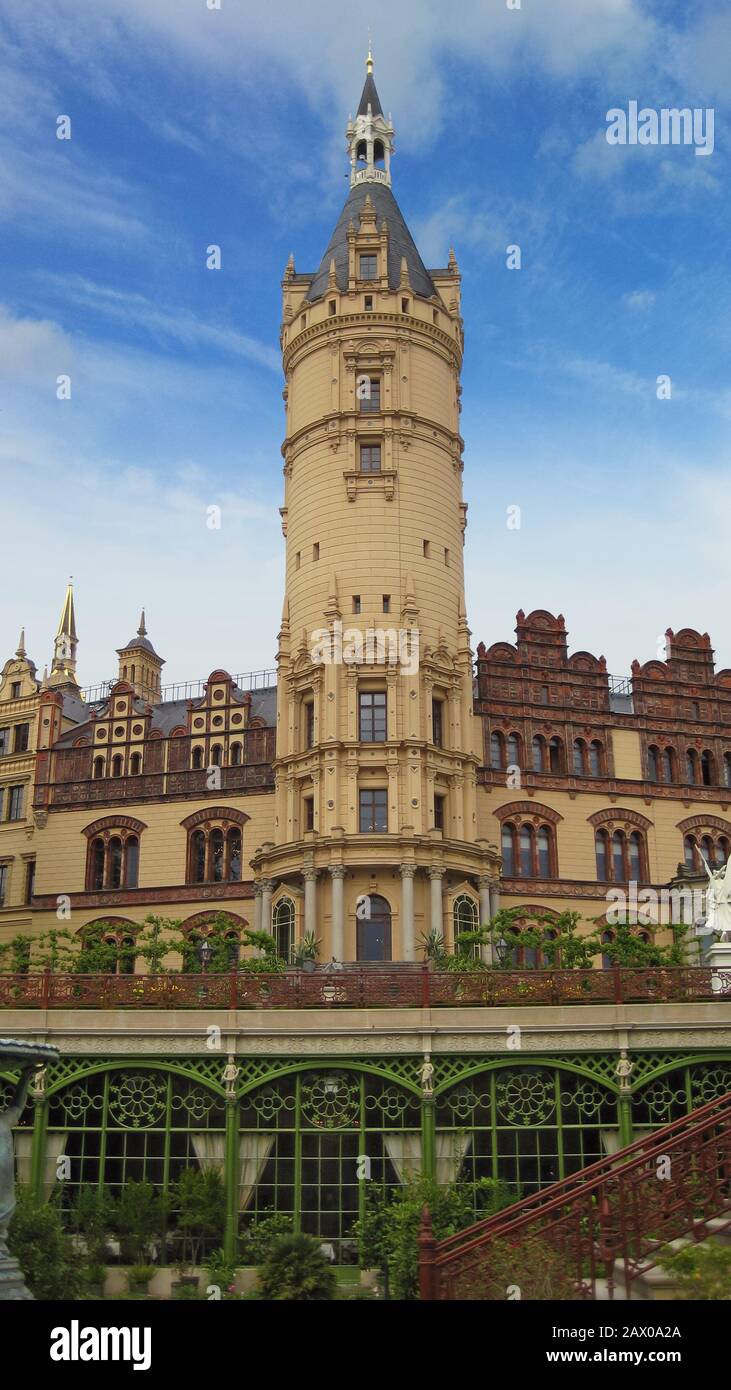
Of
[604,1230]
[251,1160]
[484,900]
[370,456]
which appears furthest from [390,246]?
[604,1230]

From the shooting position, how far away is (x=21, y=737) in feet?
199

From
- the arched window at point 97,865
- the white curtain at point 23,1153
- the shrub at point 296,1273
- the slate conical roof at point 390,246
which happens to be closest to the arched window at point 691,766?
the slate conical roof at point 390,246

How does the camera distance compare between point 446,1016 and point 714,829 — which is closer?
point 446,1016

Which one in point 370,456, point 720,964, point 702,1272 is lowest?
point 702,1272

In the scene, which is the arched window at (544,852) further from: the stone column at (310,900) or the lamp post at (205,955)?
the lamp post at (205,955)

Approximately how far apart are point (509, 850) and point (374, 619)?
35.4 feet

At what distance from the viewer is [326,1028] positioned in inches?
1056

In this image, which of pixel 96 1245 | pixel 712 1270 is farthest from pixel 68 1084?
pixel 712 1270

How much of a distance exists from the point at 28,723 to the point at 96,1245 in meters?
37.7

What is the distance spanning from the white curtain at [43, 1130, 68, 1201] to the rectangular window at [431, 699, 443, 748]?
969 inches

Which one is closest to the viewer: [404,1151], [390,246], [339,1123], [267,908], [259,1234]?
[259,1234]

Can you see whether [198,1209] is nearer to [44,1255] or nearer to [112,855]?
[44,1255]

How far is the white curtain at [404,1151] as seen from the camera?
26.3m
